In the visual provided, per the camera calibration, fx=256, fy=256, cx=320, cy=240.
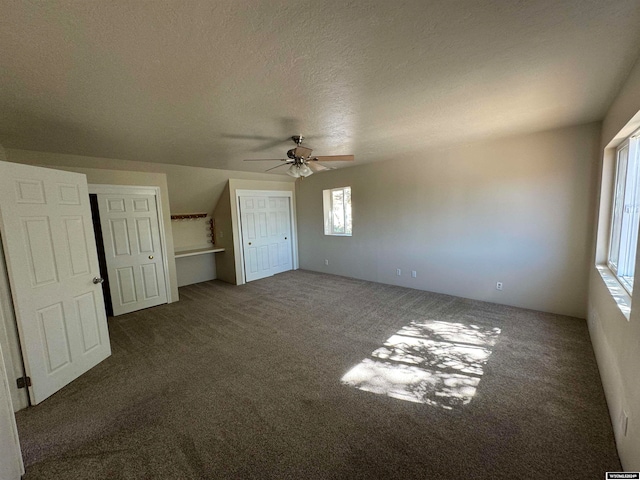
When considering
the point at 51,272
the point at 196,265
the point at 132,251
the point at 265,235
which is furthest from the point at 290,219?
the point at 51,272

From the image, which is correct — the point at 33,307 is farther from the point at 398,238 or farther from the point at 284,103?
the point at 398,238

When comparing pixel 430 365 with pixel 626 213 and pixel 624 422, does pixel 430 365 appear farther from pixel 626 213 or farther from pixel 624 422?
pixel 626 213

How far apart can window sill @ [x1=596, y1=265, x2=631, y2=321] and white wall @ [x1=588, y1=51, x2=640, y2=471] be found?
0.04 m

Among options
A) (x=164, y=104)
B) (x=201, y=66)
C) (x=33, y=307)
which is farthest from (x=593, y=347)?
(x=33, y=307)

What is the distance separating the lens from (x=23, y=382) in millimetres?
2186

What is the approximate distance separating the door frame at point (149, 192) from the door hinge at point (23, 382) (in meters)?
2.54

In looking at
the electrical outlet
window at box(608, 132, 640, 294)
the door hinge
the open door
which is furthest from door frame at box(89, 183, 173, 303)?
window at box(608, 132, 640, 294)

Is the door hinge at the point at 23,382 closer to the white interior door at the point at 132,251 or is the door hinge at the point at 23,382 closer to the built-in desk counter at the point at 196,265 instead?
the white interior door at the point at 132,251

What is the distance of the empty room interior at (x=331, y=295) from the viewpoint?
143 centimetres

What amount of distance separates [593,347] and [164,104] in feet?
15.7

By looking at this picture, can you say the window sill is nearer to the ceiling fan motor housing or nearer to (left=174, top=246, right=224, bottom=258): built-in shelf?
the ceiling fan motor housing

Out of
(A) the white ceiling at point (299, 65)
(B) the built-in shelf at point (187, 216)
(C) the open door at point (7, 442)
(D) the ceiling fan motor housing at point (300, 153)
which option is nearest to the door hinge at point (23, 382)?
(C) the open door at point (7, 442)

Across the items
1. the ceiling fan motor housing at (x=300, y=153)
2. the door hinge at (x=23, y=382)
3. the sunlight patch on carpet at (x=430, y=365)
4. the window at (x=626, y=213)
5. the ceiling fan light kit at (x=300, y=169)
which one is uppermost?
the ceiling fan motor housing at (x=300, y=153)

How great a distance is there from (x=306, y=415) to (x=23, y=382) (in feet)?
8.02
